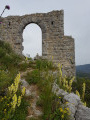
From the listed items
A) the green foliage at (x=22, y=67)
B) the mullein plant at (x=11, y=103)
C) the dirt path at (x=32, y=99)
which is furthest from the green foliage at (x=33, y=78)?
the mullein plant at (x=11, y=103)

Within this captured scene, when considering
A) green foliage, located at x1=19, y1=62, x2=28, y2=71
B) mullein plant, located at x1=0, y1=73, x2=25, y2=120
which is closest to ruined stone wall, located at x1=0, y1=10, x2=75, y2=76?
green foliage, located at x1=19, y1=62, x2=28, y2=71

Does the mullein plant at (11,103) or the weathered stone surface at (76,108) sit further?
the weathered stone surface at (76,108)

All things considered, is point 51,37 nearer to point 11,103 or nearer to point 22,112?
point 22,112

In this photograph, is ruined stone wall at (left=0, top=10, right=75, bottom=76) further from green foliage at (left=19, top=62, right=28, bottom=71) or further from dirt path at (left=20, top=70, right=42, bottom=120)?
dirt path at (left=20, top=70, right=42, bottom=120)

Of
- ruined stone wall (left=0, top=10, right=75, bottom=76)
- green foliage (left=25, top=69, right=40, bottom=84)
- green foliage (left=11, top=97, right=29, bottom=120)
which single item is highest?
ruined stone wall (left=0, top=10, right=75, bottom=76)

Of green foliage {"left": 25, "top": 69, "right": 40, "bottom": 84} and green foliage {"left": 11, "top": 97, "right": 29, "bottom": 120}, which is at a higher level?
green foliage {"left": 25, "top": 69, "right": 40, "bottom": 84}

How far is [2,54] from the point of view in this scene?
6230 mm

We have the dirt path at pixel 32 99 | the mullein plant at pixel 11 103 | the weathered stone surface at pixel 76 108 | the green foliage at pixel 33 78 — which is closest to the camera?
the mullein plant at pixel 11 103

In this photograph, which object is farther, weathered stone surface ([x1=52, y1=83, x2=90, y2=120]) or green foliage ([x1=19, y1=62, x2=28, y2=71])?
green foliage ([x1=19, y1=62, x2=28, y2=71])

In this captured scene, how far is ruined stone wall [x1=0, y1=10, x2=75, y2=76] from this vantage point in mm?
10695

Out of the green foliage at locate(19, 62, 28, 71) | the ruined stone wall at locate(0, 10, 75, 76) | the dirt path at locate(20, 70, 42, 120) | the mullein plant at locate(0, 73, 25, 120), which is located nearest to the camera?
the mullein plant at locate(0, 73, 25, 120)

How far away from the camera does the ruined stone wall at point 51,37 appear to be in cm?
1070

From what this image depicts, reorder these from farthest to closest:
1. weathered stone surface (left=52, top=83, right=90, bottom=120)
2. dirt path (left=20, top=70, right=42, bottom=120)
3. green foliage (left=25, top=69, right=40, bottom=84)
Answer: green foliage (left=25, top=69, right=40, bottom=84), dirt path (left=20, top=70, right=42, bottom=120), weathered stone surface (left=52, top=83, right=90, bottom=120)

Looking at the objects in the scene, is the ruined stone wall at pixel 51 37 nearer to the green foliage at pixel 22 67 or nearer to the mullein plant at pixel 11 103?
the green foliage at pixel 22 67
